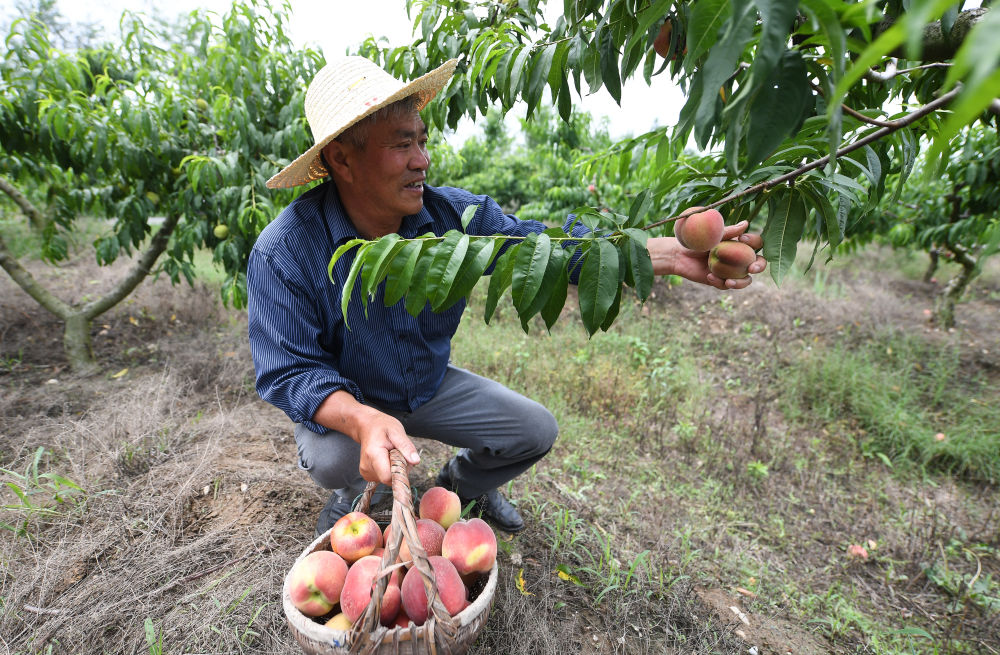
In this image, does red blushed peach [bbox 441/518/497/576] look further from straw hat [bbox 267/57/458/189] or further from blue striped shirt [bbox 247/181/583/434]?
straw hat [bbox 267/57/458/189]

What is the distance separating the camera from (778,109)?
2.03 ft

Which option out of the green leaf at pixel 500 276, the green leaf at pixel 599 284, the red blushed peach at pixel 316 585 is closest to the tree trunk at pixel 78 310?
the red blushed peach at pixel 316 585

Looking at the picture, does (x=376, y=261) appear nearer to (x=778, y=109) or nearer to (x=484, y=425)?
(x=778, y=109)

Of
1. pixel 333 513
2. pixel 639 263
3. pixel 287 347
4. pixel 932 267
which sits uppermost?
pixel 639 263

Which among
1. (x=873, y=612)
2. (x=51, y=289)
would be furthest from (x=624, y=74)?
(x=51, y=289)

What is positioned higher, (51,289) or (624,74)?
(624,74)

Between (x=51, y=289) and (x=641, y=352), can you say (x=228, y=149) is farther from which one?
(x=51, y=289)

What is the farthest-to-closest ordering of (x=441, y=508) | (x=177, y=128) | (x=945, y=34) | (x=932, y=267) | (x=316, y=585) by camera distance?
(x=932, y=267), (x=177, y=128), (x=441, y=508), (x=316, y=585), (x=945, y=34)

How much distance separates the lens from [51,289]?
542 centimetres

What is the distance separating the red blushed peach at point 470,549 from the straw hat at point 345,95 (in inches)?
47.0

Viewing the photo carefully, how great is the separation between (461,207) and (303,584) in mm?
1377

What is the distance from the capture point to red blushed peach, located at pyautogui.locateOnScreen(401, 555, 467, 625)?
1.09 meters

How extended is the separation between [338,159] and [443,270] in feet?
3.08

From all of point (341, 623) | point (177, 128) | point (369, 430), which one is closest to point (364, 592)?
point (341, 623)
